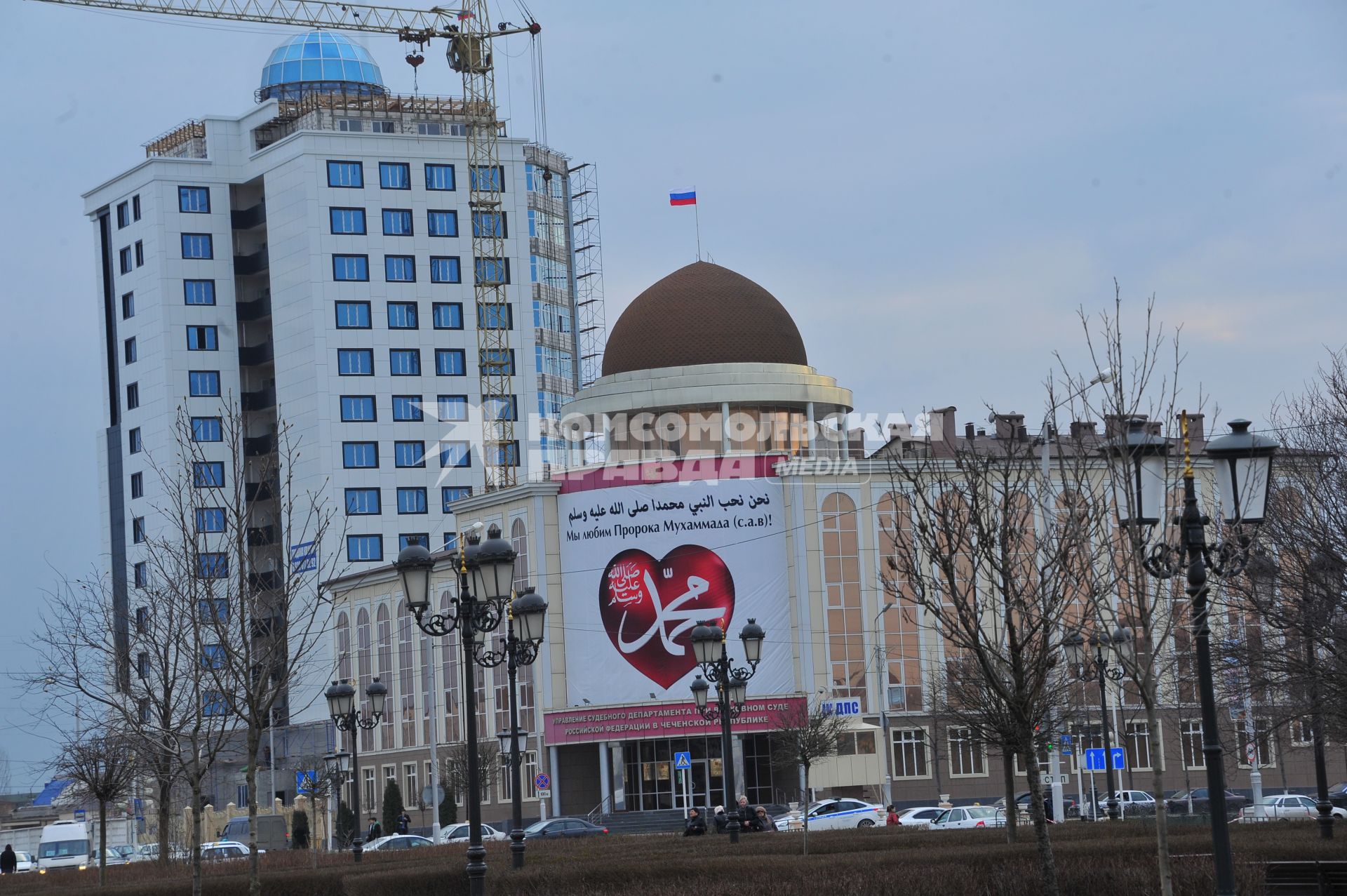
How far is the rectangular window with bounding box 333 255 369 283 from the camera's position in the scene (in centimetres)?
10606

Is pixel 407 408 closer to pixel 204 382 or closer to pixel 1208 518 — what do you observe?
pixel 204 382

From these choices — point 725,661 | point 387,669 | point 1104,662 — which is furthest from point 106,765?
point 387,669

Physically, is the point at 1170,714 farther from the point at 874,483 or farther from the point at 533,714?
the point at 533,714

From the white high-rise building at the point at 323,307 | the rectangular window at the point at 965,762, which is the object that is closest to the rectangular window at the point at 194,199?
the white high-rise building at the point at 323,307

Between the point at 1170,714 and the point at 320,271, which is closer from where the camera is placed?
the point at 1170,714

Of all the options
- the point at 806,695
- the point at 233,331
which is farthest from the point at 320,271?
the point at 806,695

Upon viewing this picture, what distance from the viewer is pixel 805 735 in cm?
6081

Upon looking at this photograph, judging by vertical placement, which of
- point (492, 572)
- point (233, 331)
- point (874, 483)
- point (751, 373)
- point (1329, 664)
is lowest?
point (1329, 664)

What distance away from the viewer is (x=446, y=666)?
261ft

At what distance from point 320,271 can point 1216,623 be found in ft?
244

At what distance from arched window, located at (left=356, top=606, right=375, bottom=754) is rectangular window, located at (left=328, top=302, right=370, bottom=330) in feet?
83.9

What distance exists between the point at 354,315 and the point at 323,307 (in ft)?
6.33

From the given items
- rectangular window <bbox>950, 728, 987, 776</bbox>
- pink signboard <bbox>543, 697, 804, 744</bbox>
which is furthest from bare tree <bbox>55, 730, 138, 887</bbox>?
rectangular window <bbox>950, 728, 987, 776</bbox>

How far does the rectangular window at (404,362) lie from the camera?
350 ft
